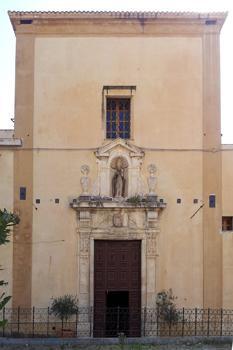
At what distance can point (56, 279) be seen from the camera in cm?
1827

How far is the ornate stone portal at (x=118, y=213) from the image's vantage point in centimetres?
1817

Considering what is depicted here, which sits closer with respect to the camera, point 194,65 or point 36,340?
point 36,340

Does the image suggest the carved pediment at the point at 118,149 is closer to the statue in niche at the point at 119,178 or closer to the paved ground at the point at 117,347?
the statue in niche at the point at 119,178

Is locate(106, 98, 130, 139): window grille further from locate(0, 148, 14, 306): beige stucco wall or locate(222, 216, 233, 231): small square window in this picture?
locate(222, 216, 233, 231): small square window

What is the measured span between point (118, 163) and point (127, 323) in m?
4.51

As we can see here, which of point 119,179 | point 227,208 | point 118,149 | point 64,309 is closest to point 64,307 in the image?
point 64,309

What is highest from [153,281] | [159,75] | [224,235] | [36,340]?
[159,75]

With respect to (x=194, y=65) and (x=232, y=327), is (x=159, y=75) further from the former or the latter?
(x=232, y=327)

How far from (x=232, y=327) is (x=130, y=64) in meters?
7.98

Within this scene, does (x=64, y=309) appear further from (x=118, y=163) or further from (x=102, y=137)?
(x=102, y=137)

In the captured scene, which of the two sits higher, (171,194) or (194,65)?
(194,65)

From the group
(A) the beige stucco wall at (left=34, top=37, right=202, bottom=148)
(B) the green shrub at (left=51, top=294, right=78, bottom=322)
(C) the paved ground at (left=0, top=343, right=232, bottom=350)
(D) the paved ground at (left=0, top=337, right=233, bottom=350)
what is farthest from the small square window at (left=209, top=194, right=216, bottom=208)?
(B) the green shrub at (left=51, top=294, right=78, bottom=322)

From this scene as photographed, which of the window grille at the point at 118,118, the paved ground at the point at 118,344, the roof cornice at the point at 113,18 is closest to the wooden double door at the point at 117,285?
the paved ground at the point at 118,344

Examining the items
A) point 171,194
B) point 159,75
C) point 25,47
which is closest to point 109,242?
point 171,194
